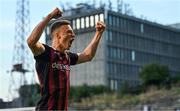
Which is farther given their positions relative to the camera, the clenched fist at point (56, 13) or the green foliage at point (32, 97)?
the green foliage at point (32, 97)

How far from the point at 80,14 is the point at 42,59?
3055 inches

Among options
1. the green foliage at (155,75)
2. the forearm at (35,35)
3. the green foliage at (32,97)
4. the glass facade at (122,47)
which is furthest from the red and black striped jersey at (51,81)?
the glass facade at (122,47)

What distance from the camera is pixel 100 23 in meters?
4.23

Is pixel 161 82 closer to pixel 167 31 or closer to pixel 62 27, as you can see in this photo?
pixel 167 31

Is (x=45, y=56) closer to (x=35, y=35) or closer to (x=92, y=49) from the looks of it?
(x=35, y=35)

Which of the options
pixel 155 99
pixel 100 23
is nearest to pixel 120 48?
pixel 155 99

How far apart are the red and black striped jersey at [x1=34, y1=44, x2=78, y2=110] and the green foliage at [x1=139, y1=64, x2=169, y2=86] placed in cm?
5973

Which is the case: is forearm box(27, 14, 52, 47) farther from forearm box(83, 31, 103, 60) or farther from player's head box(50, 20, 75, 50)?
forearm box(83, 31, 103, 60)

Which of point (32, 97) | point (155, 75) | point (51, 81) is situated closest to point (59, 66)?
point (51, 81)

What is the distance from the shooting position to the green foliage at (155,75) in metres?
63.9

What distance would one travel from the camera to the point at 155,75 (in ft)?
207

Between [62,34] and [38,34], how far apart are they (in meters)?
0.31

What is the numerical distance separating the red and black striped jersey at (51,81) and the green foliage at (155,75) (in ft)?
196

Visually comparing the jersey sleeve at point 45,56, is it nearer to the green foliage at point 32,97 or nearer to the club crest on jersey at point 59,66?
the club crest on jersey at point 59,66
